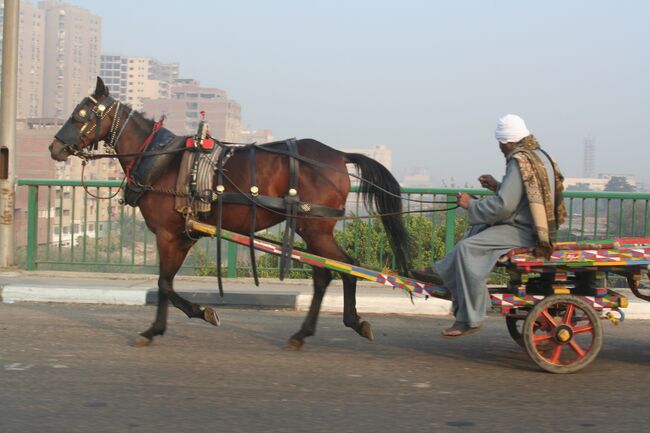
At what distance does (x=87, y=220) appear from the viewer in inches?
432

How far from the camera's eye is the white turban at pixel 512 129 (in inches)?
240

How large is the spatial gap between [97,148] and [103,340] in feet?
5.44

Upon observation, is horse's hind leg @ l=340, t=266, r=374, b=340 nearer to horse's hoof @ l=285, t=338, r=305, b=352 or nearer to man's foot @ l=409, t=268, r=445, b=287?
horse's hoof @ l=285, t=338, r=305, b=352

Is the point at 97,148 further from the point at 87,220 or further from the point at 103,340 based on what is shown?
the point at 87,220

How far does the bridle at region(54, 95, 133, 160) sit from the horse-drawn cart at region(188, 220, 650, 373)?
2.17 meters

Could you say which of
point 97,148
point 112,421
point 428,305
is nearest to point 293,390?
point 112,421

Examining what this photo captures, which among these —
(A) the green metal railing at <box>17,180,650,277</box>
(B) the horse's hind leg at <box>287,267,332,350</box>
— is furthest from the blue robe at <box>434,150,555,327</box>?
(A) the green metal railing at <box>17,180,650,277</box>

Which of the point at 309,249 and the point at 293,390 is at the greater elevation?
the point at 309,249

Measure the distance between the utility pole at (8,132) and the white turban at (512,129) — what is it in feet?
23.4

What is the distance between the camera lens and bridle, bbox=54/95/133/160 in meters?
6.99

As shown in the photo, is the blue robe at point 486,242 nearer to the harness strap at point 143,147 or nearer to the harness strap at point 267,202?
the harness strap at point 267,202

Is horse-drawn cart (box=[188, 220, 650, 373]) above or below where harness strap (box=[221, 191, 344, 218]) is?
below

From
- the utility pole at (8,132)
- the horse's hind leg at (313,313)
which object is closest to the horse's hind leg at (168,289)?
the horse's hind leg at (313,313)

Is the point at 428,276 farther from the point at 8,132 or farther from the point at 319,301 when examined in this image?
the point at 8,132
